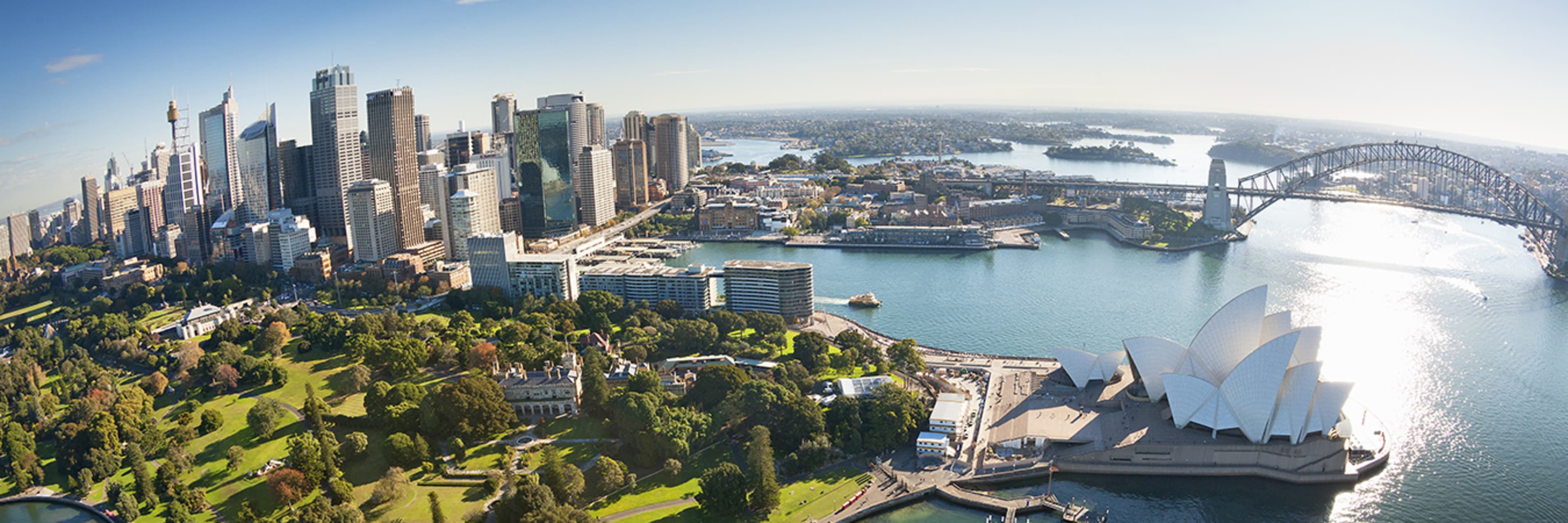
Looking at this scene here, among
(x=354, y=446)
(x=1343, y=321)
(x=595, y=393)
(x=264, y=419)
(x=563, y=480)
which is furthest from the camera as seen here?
(x=1343, y=321)

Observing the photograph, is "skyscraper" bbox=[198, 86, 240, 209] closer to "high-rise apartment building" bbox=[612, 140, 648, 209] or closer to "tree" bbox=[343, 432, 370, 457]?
"high-rise apartment building" bbox=[612, 140, 648, 209]

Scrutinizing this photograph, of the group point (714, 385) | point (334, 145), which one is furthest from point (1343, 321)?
point (334, 145)

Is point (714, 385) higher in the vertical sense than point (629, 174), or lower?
lower

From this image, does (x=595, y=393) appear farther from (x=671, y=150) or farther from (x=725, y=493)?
(x=671, y=150)

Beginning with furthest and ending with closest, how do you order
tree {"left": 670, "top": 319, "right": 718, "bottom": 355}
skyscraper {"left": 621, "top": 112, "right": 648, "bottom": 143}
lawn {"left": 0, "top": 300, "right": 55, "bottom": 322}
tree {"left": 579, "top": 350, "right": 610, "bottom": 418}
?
skyscraper {"left": 621, "top": 112, "right": 648, "bottom": 143} → lawn {"left": 0, "top": 300, "right": 55, "bottom": 322} → tree {"left": 670, "top": 319, "right": 718, "bottom": 355} → tree {"left": 579, "top": 350, "right": 610, "bottom": 418}

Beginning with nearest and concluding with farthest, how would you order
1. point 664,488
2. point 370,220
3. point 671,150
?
1. point 664,488
2. point 370,220
3. point 671,150

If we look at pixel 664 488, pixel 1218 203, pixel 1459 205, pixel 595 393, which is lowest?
pixel 664 488

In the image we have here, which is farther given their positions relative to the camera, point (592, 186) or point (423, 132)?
point (423, 132)

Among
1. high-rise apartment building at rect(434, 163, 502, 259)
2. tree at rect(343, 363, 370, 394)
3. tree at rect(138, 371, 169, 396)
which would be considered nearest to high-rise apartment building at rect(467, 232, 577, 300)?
high-rise apartment building at rect(434, 163, 502, 259)
